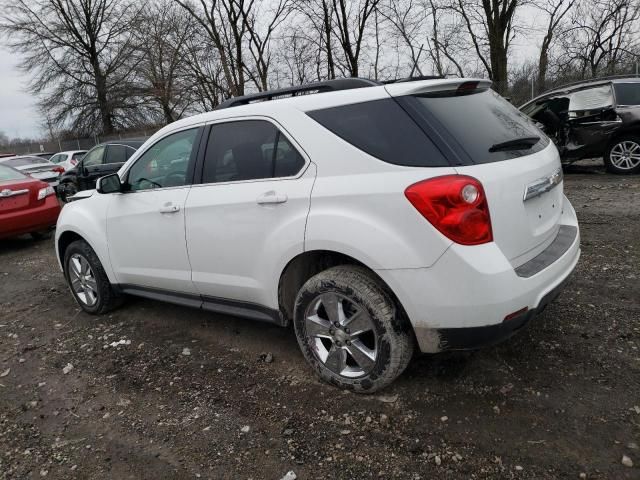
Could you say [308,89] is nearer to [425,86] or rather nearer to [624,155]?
[425,86]

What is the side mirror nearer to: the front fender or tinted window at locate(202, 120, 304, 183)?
the front fender

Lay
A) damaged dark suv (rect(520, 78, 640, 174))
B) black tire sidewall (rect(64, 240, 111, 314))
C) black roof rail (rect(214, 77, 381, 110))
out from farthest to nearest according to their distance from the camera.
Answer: damaged dark suv (rect(520, 78, 640, 174)) → black tire sidewall (rect(64, 240, 111, 314)) → black roof rail (rect(214, 77, 381, 110))

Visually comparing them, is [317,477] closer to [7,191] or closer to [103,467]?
[103,467]

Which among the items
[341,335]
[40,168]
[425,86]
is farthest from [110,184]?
[40,168]

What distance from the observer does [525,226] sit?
2.46 meters

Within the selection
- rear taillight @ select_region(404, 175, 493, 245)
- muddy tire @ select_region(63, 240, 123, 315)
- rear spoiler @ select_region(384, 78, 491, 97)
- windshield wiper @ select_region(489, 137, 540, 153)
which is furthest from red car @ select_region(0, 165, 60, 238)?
windshield wiper @ select_region(489, 137, 540, 153)

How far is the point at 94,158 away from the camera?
11.9 m

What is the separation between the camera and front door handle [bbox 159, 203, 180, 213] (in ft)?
11.0

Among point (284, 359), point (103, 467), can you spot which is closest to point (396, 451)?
point (284, 359)

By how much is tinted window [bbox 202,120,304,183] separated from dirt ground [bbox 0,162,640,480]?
1.31 metres

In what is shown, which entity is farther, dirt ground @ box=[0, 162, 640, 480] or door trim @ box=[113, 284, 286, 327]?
door trim @ box=[113, 284, 286, 327]

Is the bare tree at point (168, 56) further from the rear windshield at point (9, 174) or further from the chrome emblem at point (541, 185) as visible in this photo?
the chrome emblem at point (541, 185)

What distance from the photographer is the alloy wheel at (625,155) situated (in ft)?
26.4

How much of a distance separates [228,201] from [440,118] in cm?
140
